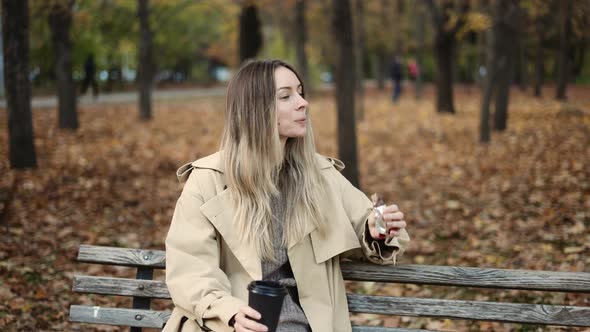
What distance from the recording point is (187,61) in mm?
56000

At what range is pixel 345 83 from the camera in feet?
31.3

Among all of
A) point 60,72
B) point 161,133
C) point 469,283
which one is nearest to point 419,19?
point 161,133

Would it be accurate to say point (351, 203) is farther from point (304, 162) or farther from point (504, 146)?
point (504, 146)

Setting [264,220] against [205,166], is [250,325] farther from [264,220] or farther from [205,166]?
[205,166]

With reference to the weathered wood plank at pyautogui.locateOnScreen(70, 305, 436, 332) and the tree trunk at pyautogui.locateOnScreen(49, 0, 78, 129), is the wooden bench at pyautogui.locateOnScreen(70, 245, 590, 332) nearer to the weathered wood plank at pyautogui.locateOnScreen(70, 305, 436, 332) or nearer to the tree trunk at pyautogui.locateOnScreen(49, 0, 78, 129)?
the weathered wood plank at pyautogui.locateOnScreen(70, 305, 436, 332)

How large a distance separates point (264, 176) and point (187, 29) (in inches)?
1504

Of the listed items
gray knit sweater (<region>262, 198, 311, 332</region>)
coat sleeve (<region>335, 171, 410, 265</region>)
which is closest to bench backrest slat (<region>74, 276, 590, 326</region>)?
coat sleeve (<region>335, 171, 410, 265</region>)

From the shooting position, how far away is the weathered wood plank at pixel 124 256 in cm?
372

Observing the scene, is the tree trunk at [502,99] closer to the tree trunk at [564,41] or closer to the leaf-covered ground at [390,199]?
the leaf-covered ground at [390,199]

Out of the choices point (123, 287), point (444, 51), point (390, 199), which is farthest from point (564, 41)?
point (123, 287)

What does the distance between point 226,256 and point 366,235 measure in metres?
0.68

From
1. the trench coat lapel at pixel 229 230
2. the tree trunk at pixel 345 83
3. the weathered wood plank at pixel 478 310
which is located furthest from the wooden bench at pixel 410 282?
the tree trunk at pixel 345 83

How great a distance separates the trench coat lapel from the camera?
311 cm

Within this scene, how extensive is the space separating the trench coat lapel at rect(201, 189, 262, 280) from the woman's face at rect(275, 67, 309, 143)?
0.43m
